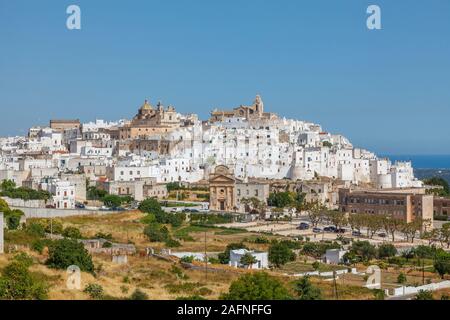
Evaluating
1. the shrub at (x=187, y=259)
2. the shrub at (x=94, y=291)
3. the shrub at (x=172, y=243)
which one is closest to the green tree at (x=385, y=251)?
the shrub at (x=172, y=243)

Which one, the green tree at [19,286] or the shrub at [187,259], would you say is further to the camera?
the shrub at [187,259]

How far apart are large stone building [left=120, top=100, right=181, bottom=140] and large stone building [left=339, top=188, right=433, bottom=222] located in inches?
781

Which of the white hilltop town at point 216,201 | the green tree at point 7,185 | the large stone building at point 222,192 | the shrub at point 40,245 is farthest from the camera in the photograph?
the large stone building at point 222,192

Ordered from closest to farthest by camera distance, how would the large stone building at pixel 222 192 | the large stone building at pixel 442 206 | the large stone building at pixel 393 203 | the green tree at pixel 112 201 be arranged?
the large stone building at pixel 393 203
the green tree at pixel 112 201
the large stone building at pixel 442 206
the large stone building at pixel 222 192

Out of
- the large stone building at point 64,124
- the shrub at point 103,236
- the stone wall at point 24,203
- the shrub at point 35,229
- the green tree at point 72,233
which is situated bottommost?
the shrub at point 103,236

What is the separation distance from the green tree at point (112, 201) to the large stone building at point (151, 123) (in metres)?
16.8

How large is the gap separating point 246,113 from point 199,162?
669 inches

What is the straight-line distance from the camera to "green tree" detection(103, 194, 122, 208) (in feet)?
145

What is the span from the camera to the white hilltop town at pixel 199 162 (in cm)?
4828

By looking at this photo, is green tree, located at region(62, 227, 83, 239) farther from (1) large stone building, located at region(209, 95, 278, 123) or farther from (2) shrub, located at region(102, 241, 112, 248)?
(1) large stone building, located at region(209, 95, 278, 123)

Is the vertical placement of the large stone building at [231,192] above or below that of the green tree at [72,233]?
above

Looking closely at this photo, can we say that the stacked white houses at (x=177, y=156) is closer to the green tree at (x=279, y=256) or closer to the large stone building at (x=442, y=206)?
the large stone building at (x=442, y=206)

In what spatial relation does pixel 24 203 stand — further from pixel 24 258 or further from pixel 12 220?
pixel 24 258

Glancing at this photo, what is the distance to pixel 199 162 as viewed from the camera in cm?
5619
